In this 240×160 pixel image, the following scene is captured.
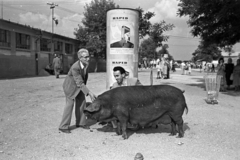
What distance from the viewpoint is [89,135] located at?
5.30m

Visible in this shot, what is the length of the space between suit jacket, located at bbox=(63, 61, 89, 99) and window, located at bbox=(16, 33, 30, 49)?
2240 centimetres

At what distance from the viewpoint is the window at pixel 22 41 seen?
25.6 meters

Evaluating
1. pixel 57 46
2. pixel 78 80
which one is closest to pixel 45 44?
pixel 57 46

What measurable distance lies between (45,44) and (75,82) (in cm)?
2702

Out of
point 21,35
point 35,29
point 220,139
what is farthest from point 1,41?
point 220,139

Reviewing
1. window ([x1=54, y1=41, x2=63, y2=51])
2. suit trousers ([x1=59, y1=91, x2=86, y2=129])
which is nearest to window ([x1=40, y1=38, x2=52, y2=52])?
window ([x1=54, y1=41, x2=63, y2=51])

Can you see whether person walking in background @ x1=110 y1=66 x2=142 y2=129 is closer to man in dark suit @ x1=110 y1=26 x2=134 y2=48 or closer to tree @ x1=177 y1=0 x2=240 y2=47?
man in dark suit @ x1=110 y1=26 x2=134 y2=48

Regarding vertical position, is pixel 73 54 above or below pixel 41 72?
above

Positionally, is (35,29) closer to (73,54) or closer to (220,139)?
(73,54)

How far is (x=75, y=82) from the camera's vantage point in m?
5.38

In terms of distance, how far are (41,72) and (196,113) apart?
78.3 ft

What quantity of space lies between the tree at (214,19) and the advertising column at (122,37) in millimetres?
5164

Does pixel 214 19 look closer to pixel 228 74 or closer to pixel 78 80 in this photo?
pixel 228 74

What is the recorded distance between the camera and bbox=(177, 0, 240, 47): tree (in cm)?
1211
